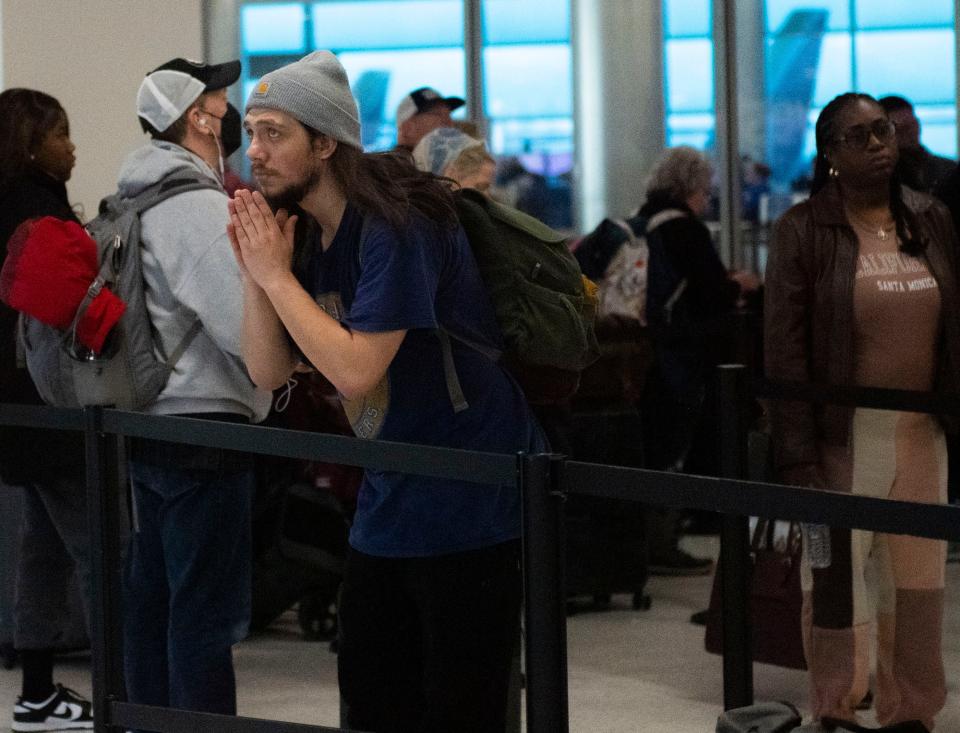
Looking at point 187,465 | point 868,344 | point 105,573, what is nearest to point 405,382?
point 187,465

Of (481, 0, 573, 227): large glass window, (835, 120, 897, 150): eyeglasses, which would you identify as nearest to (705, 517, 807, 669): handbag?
(835, 120, 897, 150): eyeglasses

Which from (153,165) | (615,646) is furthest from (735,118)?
(153,165)

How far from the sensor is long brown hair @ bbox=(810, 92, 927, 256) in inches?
167

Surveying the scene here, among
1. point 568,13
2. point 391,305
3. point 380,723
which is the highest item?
point 568,13

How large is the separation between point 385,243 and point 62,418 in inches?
52.7

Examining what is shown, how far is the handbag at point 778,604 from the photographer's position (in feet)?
16.9

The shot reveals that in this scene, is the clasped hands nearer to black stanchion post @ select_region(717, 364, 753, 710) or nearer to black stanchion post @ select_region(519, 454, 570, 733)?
black stanchion post @ select_region(519, 454, 570, 733)

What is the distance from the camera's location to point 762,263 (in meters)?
10.6

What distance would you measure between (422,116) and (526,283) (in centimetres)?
358

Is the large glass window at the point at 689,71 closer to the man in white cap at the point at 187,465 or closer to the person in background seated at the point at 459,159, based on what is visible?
the person in background seated at the point at 459,159

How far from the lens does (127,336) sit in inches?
154

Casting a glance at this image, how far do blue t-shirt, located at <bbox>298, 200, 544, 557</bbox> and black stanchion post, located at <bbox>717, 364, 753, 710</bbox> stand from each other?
1.56 m

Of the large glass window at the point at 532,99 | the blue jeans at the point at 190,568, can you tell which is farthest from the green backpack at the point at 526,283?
the large glass window at the point at 532,99

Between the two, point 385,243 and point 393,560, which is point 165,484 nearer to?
point 393,560
